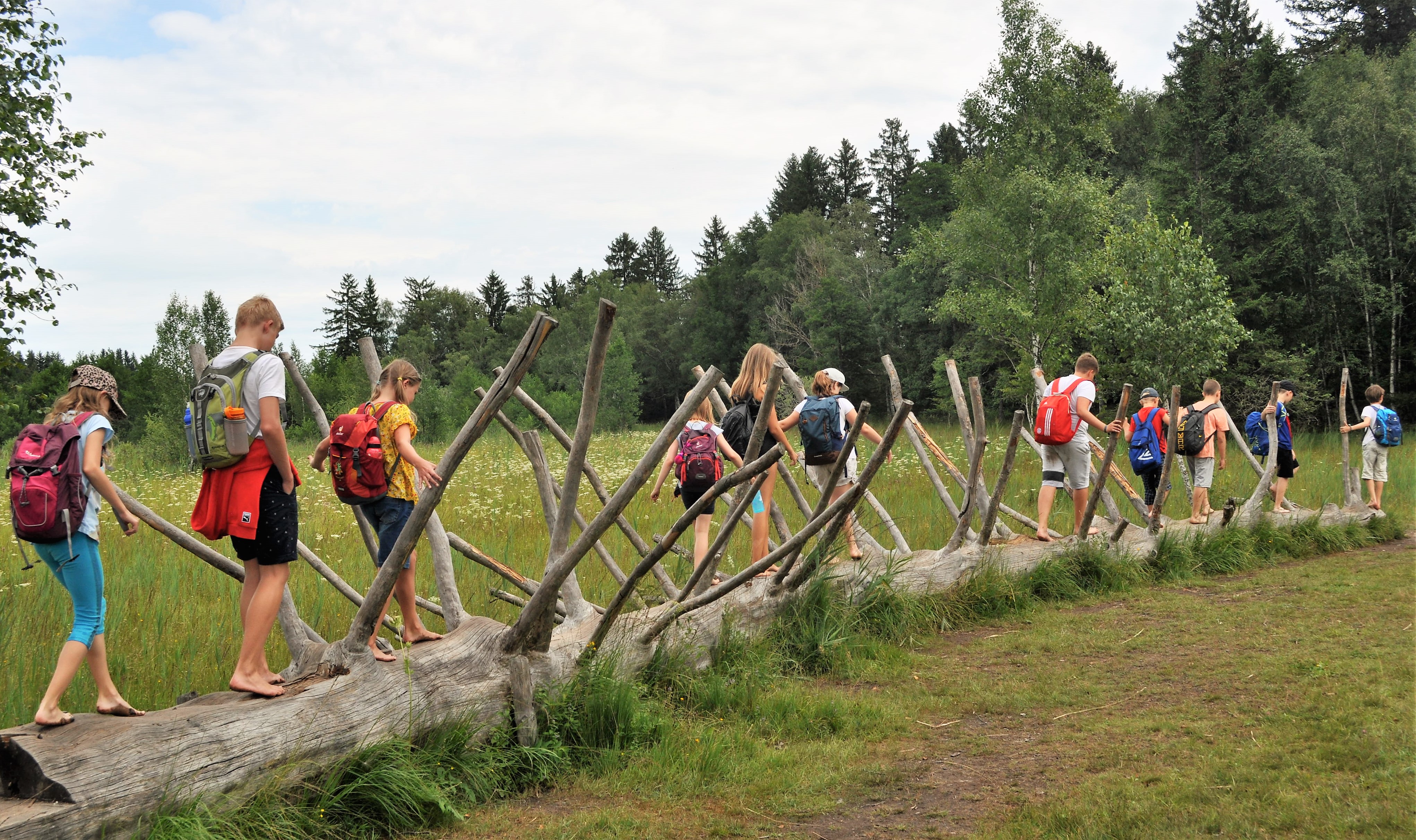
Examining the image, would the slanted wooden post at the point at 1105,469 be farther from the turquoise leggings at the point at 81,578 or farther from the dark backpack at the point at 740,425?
the turquoise leggings at the point at 81,578

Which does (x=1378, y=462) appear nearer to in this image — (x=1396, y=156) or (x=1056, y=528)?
(x=1056, y=528)

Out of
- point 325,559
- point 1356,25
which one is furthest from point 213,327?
point 1356,25

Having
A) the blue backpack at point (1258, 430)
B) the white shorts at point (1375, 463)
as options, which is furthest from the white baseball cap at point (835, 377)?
the white shorts at point (1375, 463)

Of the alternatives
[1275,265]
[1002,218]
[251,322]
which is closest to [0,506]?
[251,322]

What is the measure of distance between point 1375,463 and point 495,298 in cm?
9294

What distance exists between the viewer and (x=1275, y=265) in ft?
103

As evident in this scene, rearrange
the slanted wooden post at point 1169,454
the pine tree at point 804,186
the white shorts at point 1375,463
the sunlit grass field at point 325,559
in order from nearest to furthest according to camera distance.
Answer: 1. the sunlit grass field at point 325,559
2. the slanted wooden post at point 1169,454
3. the white shorts at point 1375,463
4. the pine tree at point 804,186

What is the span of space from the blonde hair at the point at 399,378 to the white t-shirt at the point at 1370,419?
497 inches

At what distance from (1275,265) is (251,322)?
3481 cm

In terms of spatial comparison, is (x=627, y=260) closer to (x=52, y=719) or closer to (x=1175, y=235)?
(x=1175, y=235)

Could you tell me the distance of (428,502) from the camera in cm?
397

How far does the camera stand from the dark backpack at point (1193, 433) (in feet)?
36.9

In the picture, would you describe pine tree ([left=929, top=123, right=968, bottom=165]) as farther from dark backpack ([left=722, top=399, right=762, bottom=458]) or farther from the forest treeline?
dark backpack ([left=722, top=399, right=762, bottom=458])

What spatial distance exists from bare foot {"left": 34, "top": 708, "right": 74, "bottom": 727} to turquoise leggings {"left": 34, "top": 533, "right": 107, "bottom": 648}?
0.41 meters
